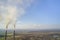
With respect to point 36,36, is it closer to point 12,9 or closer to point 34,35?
point 34,35

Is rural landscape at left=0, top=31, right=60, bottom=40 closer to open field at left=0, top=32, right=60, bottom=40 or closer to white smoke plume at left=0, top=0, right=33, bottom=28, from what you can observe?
open field at left=0, top=32, right=60, bottom=40

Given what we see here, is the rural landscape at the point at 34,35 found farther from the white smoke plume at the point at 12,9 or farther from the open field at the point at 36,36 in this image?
the white smoke plume at the point at 12,9

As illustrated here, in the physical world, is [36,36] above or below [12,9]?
below

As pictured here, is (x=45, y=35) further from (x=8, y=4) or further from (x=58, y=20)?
(x=8, y=4)

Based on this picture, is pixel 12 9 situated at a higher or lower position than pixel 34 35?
higher

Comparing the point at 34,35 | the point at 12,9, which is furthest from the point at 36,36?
the point at 12,9

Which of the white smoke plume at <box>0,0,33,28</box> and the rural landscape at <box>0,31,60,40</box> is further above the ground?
the white smoke plume at <box>0,0,33,28</box>

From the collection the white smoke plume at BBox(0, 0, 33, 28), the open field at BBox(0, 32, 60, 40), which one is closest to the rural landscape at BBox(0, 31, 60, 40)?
the open field at BBox(0, 32, 60, 40)

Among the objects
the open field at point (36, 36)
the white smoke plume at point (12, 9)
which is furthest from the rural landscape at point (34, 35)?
the white smoke plume at point (12, 9)
